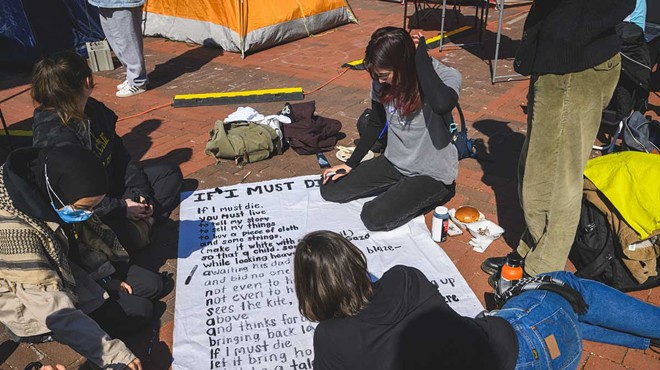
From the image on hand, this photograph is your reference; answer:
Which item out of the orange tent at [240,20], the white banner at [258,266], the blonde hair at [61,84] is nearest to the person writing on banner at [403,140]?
the white banner at [258,266]

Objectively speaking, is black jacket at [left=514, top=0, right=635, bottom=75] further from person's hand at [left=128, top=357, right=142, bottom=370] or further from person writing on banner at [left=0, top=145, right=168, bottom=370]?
person's hand at [left=128, top=357, right=142, bottom=370]

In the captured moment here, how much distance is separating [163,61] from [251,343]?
6243mm

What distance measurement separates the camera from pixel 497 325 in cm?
221

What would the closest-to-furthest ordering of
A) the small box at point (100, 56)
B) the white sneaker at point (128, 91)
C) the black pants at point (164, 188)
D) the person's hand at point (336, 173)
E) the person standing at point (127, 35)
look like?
the black pants at point (164, 188), the person's hand at point (336, 173), the person standing at point (127, 35), the white sneaker at point (128, 91), the small box at point (100, 56)

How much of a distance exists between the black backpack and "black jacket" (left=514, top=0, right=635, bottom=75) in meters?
0.96

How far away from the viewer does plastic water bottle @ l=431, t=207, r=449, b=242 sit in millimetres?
3631

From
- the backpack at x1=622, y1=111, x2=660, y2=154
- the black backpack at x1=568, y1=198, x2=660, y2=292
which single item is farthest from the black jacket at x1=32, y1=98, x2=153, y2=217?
the backpack at x1=622, y1=111, x2=660, y2=154

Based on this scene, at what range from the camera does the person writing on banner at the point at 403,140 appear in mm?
3400

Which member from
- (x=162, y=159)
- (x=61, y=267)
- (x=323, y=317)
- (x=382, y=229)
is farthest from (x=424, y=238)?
(x=162, y=159)

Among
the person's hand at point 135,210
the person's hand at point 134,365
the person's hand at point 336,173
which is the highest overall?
the person's hand at point 134,365

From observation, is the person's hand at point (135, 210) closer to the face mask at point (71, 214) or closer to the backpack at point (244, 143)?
the face mask at point (71, 214)

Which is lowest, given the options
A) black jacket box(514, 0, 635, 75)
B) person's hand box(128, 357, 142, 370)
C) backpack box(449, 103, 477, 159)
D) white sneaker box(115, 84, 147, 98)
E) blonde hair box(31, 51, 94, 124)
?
white sneaker box(115, 84, 147, 98)

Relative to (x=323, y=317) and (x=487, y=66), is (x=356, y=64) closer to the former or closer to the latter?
(x=487, y=66)

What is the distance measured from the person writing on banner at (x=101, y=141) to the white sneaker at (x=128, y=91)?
116 inches
